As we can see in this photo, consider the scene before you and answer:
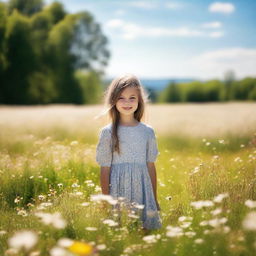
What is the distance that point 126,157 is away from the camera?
3801 millimetres

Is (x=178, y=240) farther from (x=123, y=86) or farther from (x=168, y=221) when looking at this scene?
(x=123, y=86)

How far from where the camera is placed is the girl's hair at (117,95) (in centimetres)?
378

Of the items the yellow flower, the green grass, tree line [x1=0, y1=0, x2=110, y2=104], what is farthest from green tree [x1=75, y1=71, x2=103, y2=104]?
the yellow flower

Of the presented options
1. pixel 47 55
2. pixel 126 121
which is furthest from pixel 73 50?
pixel 126 121

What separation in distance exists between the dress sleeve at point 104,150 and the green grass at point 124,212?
1.30 ft

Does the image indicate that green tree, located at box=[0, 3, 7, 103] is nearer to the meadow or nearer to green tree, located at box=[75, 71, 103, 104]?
green tree, located at box=[75, 71, 103, 104]

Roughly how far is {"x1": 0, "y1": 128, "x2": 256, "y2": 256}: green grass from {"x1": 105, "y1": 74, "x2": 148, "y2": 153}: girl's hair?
634mm

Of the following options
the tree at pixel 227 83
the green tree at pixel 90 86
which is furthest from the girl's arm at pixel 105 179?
the tree at pixel 227 83

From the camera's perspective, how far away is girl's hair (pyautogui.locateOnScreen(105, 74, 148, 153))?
3781 mm

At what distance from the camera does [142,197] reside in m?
3.82

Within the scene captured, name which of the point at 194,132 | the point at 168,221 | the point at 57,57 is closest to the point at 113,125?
the point at 168,221

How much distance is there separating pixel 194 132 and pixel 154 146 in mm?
4175

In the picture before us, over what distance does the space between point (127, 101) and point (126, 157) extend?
515 mm

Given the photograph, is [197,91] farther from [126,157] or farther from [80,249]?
[80,249]
